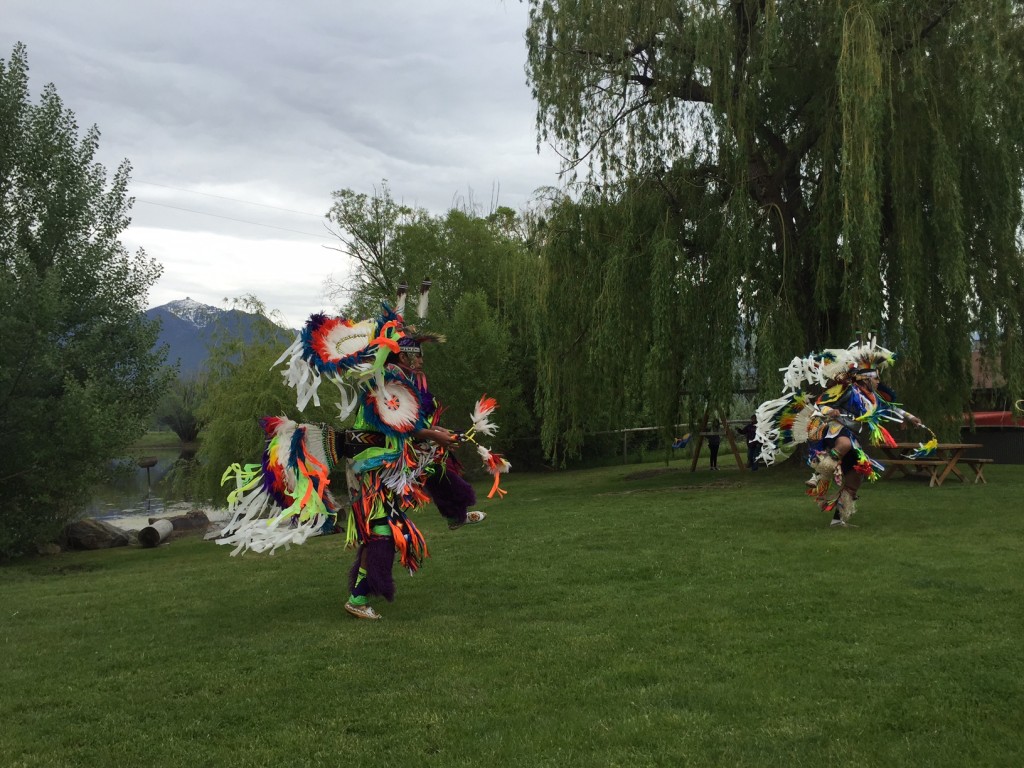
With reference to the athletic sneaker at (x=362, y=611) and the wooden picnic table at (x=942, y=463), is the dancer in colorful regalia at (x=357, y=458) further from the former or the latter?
the wooden picnic table at (x=942, y=463)

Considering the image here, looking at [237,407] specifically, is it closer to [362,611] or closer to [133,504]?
[133,504]

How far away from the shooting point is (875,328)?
12695mm

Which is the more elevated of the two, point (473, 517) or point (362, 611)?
point (473, 517)

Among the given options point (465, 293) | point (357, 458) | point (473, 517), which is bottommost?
point (473, 517)

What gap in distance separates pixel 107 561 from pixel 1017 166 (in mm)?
15456

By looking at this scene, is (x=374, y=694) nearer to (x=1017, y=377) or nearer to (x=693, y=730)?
(x=693, y=730)

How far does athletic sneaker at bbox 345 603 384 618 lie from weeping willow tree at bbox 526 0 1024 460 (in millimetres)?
8573

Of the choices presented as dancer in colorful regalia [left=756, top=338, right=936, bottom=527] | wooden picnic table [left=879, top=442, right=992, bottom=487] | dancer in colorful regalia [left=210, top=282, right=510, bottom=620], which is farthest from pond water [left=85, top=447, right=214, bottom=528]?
wooden picnic table [left=879, top=442, right=992, bottom=487]

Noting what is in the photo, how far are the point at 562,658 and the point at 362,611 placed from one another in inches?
78.0

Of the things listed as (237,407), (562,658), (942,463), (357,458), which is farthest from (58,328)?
(942,463)

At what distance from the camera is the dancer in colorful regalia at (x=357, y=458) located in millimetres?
6480

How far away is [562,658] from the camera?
4.98m

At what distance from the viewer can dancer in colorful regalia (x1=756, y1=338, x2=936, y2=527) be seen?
A: 948cm

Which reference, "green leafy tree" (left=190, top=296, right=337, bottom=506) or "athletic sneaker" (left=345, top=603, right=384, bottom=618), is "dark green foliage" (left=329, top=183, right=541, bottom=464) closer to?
"green leafy tree" (left=190, top=296, right=337, bottom=506)
